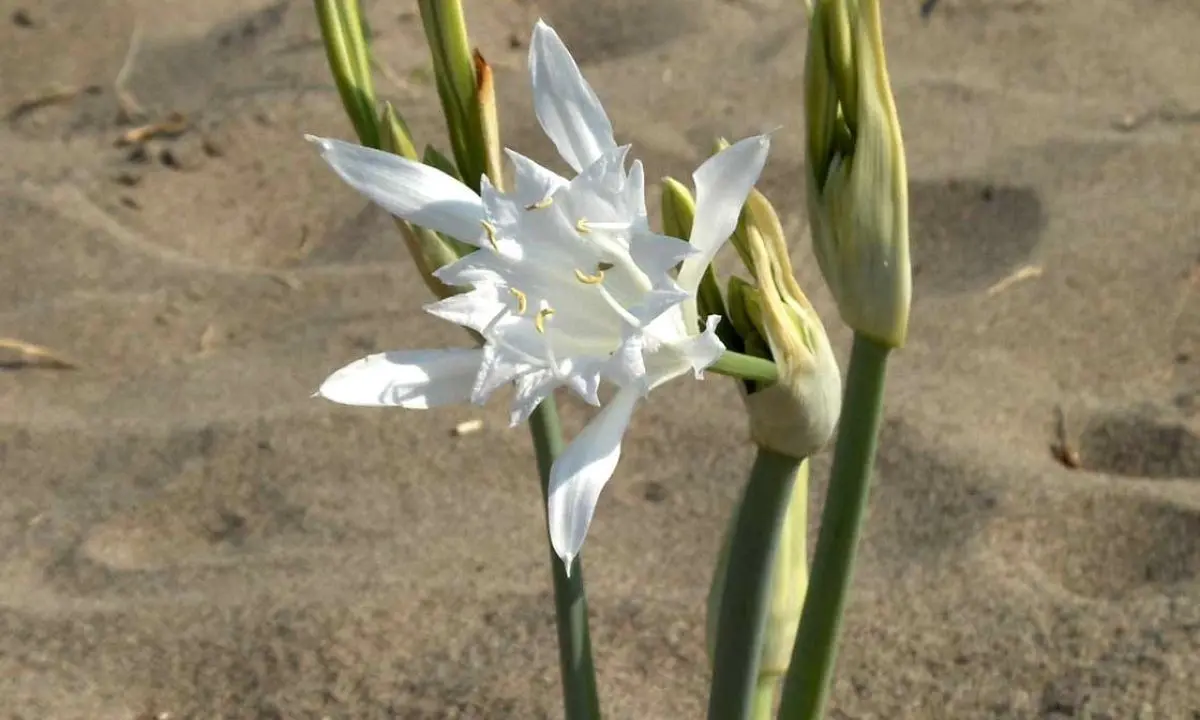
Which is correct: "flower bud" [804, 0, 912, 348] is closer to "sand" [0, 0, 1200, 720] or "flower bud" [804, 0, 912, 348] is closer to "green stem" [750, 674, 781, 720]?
"green stem" [750, 674, 781, 720]

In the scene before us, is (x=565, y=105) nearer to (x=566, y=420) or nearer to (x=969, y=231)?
(x=566, y=420)

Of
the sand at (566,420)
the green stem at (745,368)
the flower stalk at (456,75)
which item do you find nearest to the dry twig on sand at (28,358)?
the sand at (566,420)

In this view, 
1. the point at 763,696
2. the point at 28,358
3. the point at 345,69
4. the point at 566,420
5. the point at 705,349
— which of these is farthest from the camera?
the point at 28,358

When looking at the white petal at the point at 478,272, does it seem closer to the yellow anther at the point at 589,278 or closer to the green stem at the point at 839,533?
the yellow anther at the point at 589,278

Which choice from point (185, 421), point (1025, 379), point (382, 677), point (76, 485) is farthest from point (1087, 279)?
point (76, 485)

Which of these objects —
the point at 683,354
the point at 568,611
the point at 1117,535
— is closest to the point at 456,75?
the point at 683,354

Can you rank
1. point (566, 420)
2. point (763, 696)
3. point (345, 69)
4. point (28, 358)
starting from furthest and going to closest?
point (28, 358), point (566, 420), point (763, 696), point (345, 69)
